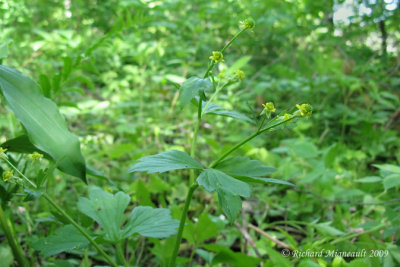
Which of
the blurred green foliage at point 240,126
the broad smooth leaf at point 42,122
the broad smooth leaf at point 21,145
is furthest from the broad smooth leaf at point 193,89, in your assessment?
the broad smooth leaf at point 21,145

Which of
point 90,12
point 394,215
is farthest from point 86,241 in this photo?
point 90,12

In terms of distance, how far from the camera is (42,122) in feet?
1.99

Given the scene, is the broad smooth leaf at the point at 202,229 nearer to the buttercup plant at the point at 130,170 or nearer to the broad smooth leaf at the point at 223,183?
the buttercup plant at the point at 130,170

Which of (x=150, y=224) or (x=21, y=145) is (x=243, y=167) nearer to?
(x=150, y=224)

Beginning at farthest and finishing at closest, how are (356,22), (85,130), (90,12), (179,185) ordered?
(90,12), (356,22), (85,130), (179,185)

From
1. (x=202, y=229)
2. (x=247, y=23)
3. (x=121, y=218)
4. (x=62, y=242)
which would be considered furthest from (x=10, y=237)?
(x=247, y=23)

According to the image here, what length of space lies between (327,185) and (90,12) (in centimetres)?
368

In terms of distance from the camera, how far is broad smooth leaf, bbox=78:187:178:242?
2.48ft

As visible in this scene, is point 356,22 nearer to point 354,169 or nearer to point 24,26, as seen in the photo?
point 354,169

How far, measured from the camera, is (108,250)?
1.17 meters

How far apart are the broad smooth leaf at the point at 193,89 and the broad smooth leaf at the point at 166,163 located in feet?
0.38

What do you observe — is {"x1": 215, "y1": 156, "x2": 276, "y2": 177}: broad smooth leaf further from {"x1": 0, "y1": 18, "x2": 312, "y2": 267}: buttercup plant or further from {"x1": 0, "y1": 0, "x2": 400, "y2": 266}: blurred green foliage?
{"x1": 0, "y1": 0, "x2": 400, "y2": 266}: blurred green foliage

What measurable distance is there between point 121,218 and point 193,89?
405 mm

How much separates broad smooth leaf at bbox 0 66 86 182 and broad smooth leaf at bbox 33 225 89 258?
0.74 feet
